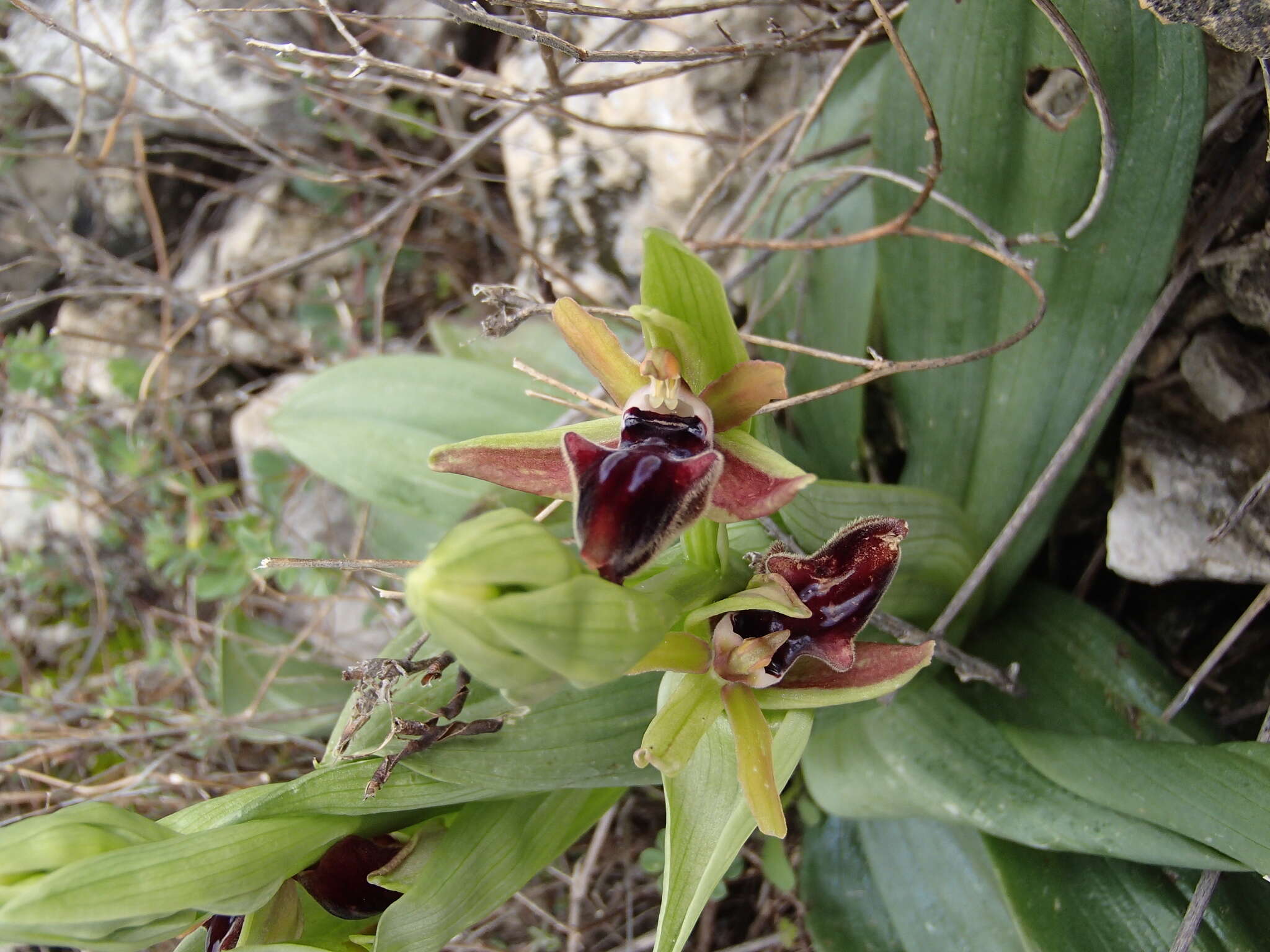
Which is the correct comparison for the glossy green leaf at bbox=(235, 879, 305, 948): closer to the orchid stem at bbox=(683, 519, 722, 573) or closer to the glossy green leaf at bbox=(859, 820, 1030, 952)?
the orchid stem at bbox=(683, 519, 722, 573)

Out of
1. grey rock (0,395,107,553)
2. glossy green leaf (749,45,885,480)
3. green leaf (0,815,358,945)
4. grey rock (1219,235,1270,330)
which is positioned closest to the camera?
green leaf (0,815,358,945)

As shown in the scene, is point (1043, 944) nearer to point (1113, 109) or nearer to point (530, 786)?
point (530, 786)

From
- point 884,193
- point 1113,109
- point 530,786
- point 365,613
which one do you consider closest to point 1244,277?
point 1113,109

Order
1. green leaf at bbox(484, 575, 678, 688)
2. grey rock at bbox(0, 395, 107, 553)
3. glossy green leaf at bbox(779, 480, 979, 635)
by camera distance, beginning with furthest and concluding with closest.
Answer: grey rock at bbox(0, 395, 107, 553), glossy green leaf at bbox(779, 480, 979, 635), green leaf at bbox(484, 575, 678, 688)

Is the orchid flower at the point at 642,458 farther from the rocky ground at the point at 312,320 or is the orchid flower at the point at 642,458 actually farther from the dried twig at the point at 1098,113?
the dried twig at the point at 1098,113

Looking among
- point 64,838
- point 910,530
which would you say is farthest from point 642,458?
point 64,838

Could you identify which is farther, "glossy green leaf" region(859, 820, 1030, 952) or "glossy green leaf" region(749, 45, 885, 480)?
"glossy green leaf" region(749, 45, 885, 480)

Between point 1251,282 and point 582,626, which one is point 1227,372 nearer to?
point 1251,282

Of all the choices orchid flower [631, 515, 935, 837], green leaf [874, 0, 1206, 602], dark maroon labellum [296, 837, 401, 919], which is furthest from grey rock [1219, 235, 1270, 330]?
dark maroon labellum [296, 837, 401, 919]
